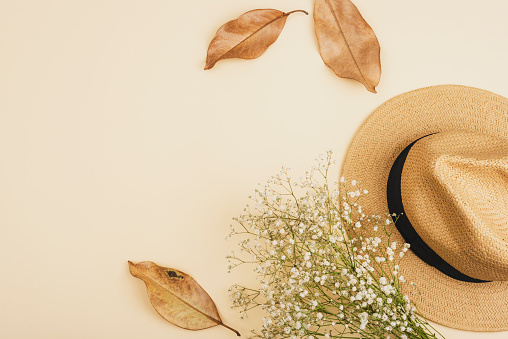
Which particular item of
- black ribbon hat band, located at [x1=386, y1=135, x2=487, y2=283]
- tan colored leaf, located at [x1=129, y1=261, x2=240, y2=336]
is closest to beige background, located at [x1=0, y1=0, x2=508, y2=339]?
tan colored leaf, located at [x1=129, y1=261, x2=240, y2=336]

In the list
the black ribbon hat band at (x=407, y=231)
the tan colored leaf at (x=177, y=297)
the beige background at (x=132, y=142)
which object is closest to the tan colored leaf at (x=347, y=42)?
the beige background at (x=132, y=142)

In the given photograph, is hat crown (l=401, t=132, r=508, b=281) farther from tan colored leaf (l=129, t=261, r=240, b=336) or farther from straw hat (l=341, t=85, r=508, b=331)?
tan colored leaf (l=129, t=261, r=240, b=336)

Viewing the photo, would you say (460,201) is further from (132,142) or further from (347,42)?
(132,142)

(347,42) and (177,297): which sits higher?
(347,42)

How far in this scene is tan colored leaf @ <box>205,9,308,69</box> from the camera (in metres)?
1.05

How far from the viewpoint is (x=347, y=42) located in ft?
3.51

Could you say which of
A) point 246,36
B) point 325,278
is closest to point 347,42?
point 246,36

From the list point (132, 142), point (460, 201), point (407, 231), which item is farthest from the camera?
point (132, 142)

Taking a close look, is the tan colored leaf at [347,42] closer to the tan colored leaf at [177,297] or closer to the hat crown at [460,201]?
the hat crown at [460,201]

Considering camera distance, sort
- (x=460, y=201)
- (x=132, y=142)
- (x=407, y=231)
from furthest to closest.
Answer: (x=132, y=142) → (x=407, y=231) → (x=460, y=201)

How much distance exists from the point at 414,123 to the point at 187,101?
616 millimetres

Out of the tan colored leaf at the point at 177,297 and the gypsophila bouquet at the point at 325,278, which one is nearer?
the gypsophila bouquet at the point at 325,278

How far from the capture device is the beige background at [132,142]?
103 cm

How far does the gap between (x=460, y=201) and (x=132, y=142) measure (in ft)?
2.66
